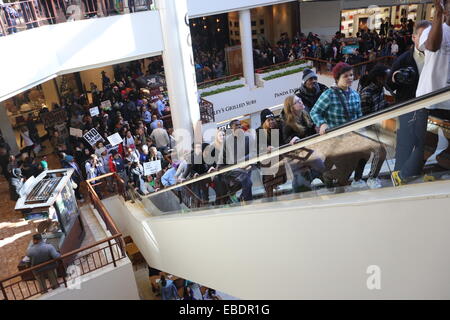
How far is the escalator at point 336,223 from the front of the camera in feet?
9.05

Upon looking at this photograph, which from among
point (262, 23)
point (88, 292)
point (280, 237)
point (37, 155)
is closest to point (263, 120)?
point (280, 237)

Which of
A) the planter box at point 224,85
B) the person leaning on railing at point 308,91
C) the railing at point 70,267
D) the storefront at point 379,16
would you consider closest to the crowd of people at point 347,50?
the storefront at point 379,16

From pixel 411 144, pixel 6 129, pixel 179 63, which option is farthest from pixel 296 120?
pixel 6 129

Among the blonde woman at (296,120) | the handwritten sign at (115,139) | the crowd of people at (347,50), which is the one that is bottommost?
the handwritten sign at (115,139)

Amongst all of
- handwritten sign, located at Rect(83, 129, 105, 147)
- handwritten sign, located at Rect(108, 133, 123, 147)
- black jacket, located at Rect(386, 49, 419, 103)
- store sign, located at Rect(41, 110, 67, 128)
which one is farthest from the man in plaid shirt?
store sign, located at Rect(41, 110, 67, 128)

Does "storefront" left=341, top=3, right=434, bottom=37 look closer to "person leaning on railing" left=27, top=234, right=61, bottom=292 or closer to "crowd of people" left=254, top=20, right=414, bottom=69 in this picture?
"crowd of people" left=254, top=20, right=414, bottom=69

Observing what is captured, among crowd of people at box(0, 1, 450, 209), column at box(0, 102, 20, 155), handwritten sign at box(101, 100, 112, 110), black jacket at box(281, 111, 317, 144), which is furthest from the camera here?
handwritten sign at box(101, 100, 112, 110)

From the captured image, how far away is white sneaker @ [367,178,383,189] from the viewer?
10.2ft

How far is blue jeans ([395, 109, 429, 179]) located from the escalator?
0.17 ft

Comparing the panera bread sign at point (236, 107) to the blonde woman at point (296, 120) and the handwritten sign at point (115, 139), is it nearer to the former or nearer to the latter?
the handwritten sign at point (115, 139)

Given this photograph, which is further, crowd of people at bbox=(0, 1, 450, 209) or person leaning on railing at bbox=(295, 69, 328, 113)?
person leaning on railing at bbox=(295, 69, 328, 113)

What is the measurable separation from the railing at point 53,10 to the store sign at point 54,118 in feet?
11.2

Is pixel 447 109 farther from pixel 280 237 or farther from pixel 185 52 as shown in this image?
pixel 185 52

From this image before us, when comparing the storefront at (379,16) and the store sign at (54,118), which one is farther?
the storefront at (379,16)
